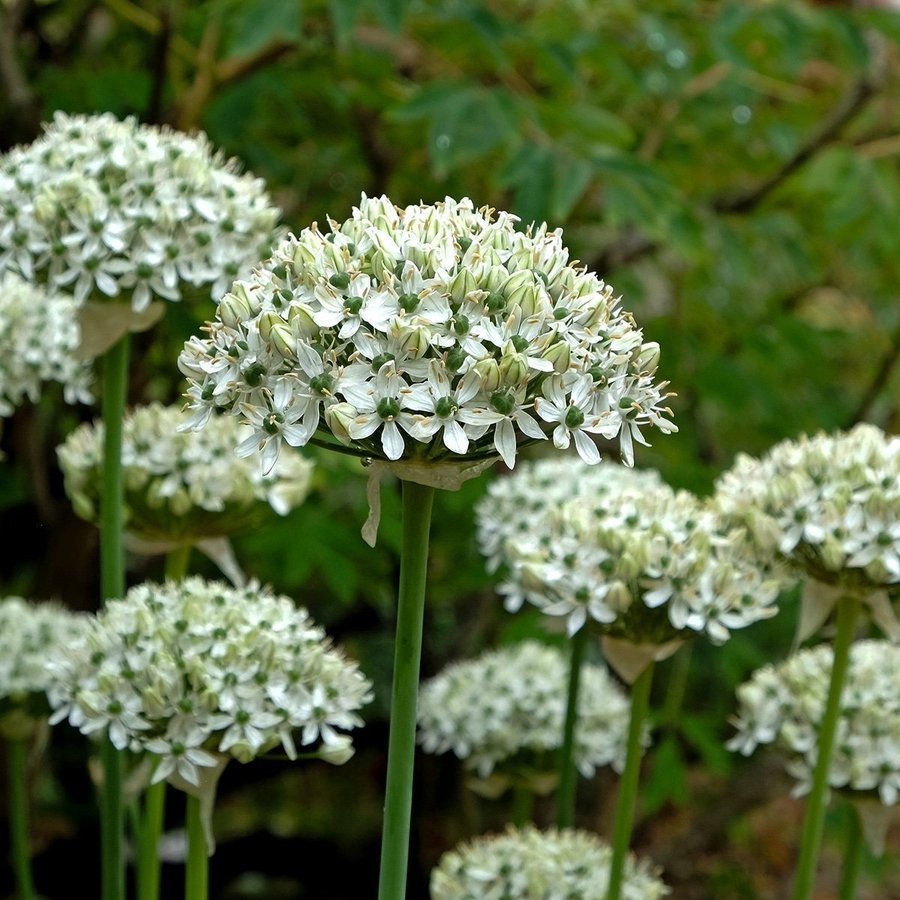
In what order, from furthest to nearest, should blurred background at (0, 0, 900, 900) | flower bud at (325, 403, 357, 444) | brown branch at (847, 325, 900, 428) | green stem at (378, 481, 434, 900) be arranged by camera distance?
1. brown branch at (847, 325, 900, 428)
2. blurred background at (0, 0, 900, 900)
3. green stem at (378, 481, 434, 900)
4. flower bud at (325, 403, 357, 444)

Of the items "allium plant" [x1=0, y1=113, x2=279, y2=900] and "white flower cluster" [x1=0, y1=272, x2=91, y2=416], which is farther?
"white flower cluster" [x1=0, y1=272, x2=91, y2=416]

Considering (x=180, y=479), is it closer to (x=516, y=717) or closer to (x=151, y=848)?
(x=151, y=848)

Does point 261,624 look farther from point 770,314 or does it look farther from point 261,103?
point 770,314

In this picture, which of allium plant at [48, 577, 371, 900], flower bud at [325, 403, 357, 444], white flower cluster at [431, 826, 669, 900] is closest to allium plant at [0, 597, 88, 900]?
allium plant at [48, 577, 371, 900]

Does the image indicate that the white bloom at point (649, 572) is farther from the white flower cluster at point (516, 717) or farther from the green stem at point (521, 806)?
the green stem at point (521, 806)

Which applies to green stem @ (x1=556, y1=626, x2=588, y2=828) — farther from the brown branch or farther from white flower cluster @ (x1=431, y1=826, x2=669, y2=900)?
the brown branch

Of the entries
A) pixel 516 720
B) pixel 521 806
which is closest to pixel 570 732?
pixel 516 720
